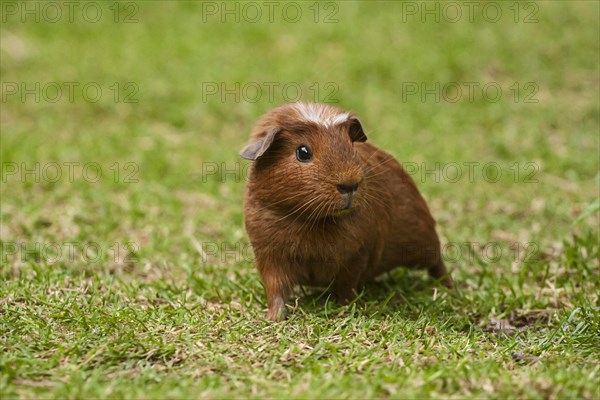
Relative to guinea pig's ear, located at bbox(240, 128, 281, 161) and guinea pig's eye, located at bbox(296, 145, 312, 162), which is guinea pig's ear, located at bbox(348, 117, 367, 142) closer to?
guinea pig's eye, located at bbox(296, 145, 312, 162)

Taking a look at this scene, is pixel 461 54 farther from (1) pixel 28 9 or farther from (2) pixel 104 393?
(2) pixel 104 393

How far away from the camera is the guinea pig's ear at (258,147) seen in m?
4.66

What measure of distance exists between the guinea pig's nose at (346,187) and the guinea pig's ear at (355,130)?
0.49 metres

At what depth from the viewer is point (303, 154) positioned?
15.5 ft

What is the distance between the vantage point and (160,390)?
3.83 meters

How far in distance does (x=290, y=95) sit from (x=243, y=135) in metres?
0.94

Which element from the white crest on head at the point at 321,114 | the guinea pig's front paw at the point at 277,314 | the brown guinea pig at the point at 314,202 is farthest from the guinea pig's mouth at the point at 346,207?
the guinea pig's front paw at the point at 277,314

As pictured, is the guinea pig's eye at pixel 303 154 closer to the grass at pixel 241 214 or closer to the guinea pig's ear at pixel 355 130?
the guinea pig's ear at pixel 355 130

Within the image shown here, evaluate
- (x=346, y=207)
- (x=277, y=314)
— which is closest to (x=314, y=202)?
(x=346, y=207)

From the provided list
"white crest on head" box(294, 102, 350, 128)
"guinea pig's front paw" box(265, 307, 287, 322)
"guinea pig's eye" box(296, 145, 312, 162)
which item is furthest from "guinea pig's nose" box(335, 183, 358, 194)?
"guinea pig's front paw" box(265, 307, 287, 322)

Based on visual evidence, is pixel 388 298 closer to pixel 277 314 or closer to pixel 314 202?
pixel 277 314

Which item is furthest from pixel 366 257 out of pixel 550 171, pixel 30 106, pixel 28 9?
pixel 28 9

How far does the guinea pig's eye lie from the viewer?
472cm

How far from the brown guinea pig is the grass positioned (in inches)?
9.1
